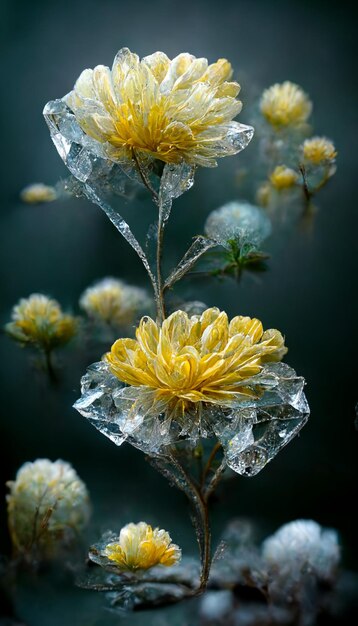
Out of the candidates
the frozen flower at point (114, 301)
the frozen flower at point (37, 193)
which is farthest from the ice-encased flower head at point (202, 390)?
the frozen flower at point (37, 193)

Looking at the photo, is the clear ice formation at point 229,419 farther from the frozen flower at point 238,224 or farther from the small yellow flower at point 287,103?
the small yellow flower at point 287,103

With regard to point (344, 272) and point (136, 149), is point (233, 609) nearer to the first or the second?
point (344, 272)

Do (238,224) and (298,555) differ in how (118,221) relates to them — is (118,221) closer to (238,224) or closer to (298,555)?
(238,224)

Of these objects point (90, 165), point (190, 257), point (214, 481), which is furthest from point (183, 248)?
point (214, 481)

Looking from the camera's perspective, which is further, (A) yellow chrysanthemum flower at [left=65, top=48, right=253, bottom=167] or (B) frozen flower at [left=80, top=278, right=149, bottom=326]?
(B) frozen flower at [left=80, top=278, right=149, bottom=326]

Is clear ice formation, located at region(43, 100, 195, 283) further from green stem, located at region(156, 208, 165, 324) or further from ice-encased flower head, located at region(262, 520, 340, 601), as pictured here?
ice-encased flower head, located at region(262, 520, 340, 601)

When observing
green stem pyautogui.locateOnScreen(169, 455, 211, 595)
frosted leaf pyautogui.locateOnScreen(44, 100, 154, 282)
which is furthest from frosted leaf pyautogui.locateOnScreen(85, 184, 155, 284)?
green stem pyautogui.locateOnScreen(169, 455, 211, 595)
